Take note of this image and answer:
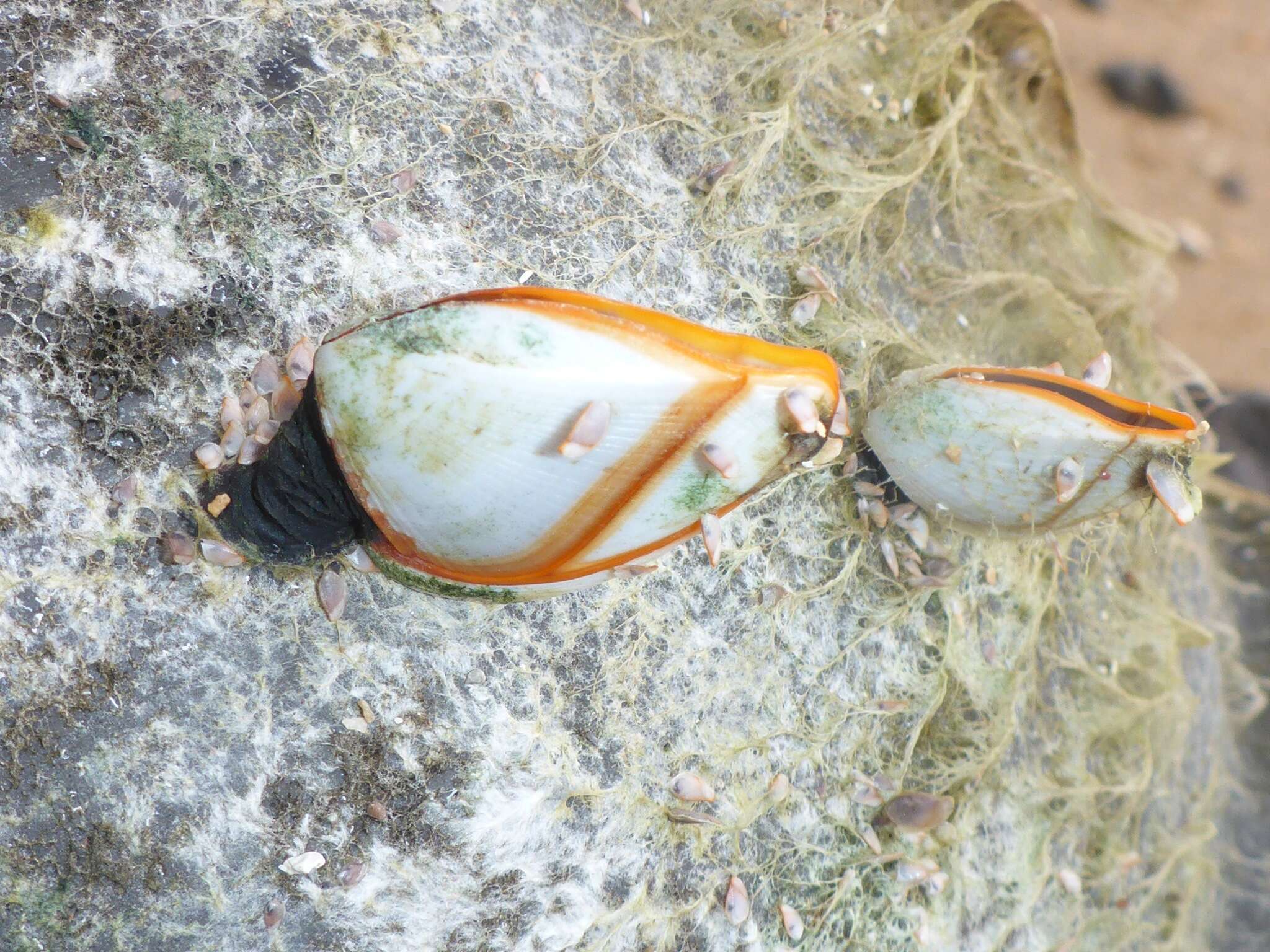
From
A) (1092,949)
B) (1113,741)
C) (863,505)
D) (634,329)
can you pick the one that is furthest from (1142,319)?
(634,329)

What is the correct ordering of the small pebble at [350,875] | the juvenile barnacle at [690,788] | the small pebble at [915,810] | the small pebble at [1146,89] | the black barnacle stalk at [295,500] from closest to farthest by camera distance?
the black barnacle stalk at [295,500], the small pebble at [350,875], the juvenile barnacle at [690,788], the small pebble at [915,810], the small pebble at [1146,89]

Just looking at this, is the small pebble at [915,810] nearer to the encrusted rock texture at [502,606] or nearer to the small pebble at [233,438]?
the encrusted rock texture at [502,606]

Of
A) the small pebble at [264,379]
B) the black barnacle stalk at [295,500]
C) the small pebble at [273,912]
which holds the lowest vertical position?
the small pebble at [273,912]

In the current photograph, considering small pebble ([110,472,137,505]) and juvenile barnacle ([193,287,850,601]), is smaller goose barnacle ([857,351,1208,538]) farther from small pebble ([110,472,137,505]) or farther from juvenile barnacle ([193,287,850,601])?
small pebble ([110,472,137,505])

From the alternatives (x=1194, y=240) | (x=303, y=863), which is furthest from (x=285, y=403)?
(x=1194, y=240)

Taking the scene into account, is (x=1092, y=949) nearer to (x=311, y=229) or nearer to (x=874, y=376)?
(x=874, y=376)

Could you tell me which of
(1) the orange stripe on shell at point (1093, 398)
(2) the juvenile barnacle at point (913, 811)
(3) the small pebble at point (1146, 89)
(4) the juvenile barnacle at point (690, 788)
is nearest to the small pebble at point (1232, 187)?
(3) the small pebble at point (1146, 89)

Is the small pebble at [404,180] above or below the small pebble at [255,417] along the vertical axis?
above
